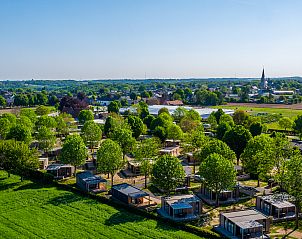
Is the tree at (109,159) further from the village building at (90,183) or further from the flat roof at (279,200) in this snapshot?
the flat roof at (279,200)

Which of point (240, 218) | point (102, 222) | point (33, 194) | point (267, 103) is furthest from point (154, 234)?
point (267, 103)

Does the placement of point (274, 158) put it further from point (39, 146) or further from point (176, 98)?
point (176, 98)

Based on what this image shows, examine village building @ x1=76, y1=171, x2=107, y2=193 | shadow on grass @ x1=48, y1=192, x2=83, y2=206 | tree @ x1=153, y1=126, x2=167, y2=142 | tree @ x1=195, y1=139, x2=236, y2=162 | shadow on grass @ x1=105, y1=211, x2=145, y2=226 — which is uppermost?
tree @ x1=195, y1=139, x2=236, y2=162

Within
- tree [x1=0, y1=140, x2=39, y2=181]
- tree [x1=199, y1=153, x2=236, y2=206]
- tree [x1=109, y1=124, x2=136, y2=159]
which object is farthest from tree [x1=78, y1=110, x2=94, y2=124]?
tree [x1=199, y1=153, x2=236, y2=206]

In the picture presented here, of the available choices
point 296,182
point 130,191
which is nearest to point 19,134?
point 130,191

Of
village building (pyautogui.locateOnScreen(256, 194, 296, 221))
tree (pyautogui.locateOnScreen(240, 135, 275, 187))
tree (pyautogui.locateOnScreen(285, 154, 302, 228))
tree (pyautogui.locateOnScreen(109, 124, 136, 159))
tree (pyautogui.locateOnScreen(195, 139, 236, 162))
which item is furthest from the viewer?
tree (pyautogui.locateOnScreen(109, 124, 136, 159))

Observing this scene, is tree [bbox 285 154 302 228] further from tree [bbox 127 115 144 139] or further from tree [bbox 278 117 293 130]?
tree [bbox 278 117 293 130]

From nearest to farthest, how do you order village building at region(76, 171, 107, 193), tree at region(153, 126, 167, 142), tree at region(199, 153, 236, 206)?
tree at region(199, 153, 236, 206) → village building at region(76, 171, 107, 193) → tree at region(153, 126, 167, 142)
